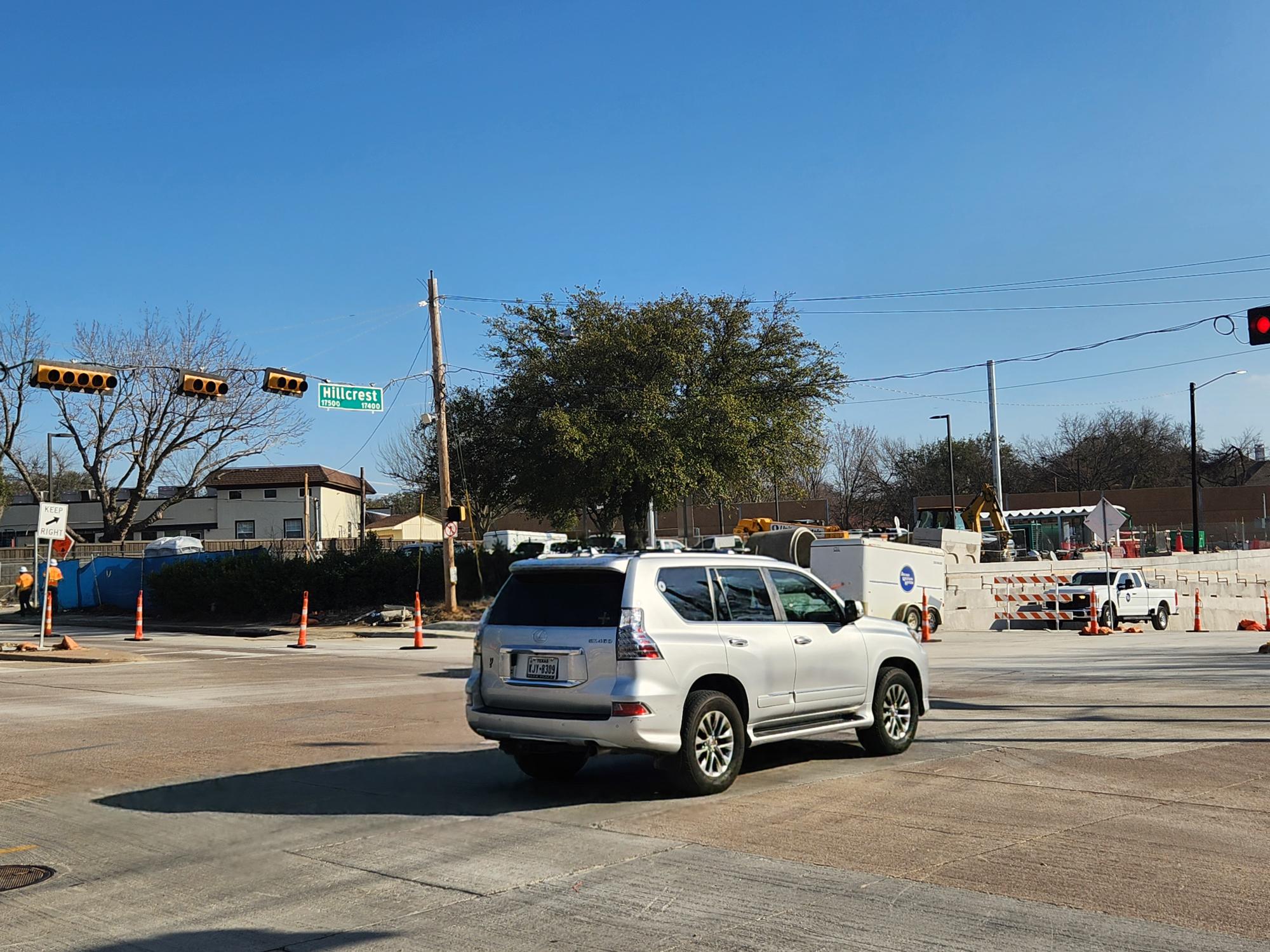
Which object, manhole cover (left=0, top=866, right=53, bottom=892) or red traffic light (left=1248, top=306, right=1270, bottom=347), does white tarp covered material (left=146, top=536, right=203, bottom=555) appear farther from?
A: manhole cover (left=0, top=866, right=53, bottom=892)

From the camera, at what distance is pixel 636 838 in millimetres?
7262

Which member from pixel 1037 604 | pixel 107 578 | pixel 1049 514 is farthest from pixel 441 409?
pixel 1049 514

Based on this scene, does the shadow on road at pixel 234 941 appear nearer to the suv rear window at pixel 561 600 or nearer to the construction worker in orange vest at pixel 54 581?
the suv rear window at pixel 561 600

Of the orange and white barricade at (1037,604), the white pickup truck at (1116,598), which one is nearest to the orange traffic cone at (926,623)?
the orange and white barricade at (1037,604)

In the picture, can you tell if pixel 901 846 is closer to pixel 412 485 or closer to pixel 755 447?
pixel 755 447

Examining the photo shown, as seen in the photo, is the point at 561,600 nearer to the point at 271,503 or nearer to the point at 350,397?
the point at 350,397

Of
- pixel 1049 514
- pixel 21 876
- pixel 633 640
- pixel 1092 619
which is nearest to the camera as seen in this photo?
pixel 21 876

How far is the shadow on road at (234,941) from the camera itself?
17.3 feet

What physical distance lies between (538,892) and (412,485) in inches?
3303

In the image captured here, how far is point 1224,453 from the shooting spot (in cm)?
10700

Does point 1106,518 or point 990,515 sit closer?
point 1106,518

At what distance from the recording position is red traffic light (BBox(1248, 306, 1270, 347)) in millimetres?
18469

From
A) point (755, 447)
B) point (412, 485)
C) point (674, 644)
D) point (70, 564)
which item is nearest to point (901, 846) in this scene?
point (674, 644)

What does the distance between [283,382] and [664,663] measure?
64.8 ft
